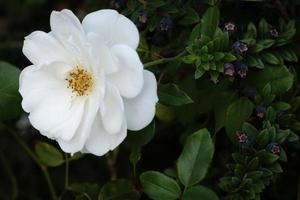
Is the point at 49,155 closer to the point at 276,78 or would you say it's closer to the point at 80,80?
the point at 80,80

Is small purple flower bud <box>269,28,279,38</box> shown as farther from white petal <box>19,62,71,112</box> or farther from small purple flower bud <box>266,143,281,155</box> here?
white petal <box>19,62,71,112</box>

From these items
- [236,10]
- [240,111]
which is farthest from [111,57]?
[236,10]

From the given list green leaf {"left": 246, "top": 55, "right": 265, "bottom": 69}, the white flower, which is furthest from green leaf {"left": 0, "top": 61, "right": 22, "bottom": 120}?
green leaf {"left": 246, "top": 55, "right": 265, "bottom": 69}

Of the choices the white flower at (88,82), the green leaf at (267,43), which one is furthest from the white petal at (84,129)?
the green leaf at (267,43)

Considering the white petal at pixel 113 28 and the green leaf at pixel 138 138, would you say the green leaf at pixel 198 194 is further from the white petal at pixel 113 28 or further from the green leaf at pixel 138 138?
the white petal at pixel 113 28

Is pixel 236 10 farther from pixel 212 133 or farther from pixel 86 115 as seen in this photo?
pixel 86 115

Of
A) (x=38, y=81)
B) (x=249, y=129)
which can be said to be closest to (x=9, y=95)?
(x=38, y=81)
